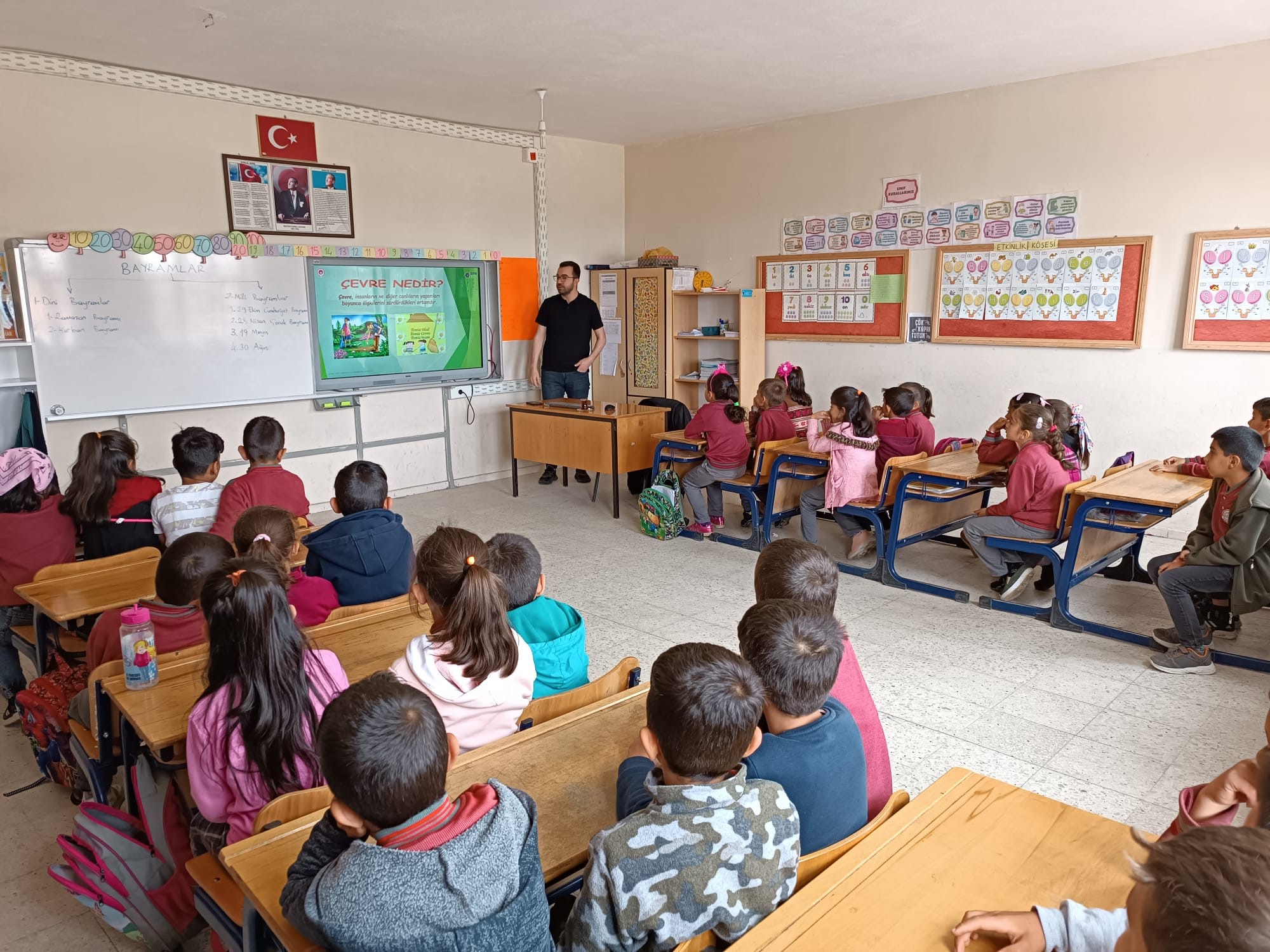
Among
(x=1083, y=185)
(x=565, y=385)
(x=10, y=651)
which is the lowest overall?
(x=10, y=651)

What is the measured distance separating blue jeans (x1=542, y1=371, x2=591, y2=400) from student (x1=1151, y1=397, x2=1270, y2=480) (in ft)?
14.4

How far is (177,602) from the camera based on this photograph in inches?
86.7

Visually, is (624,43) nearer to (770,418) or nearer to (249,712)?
(770,418)

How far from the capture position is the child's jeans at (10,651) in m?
3.15

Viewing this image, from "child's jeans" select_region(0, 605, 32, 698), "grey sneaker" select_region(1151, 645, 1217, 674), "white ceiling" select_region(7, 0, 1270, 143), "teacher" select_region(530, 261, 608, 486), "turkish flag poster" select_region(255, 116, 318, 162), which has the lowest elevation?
"grey sneaker" select_region(1151, 645, 1217, 674)

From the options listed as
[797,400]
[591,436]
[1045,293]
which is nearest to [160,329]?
[591,436]

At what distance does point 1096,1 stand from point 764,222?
10.4 feet

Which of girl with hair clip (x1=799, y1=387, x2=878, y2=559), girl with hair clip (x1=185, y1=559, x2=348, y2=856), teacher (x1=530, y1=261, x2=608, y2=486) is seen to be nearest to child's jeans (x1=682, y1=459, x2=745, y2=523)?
girl with hair clip (x1=799, y1=387, x2=878, y2=559)

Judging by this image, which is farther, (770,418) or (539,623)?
(770,418)

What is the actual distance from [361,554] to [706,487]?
9.86ft

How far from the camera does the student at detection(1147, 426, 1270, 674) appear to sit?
320 centimetres

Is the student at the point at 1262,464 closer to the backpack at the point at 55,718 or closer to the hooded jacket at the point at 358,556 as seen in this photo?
the hooded jacket at the point at 358,556

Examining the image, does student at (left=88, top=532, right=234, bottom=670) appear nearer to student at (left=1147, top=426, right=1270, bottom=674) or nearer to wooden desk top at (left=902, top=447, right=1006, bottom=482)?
wooden desk top at (left=902, top=447, right=1006, bottom=482)

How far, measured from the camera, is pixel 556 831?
4.68ft
